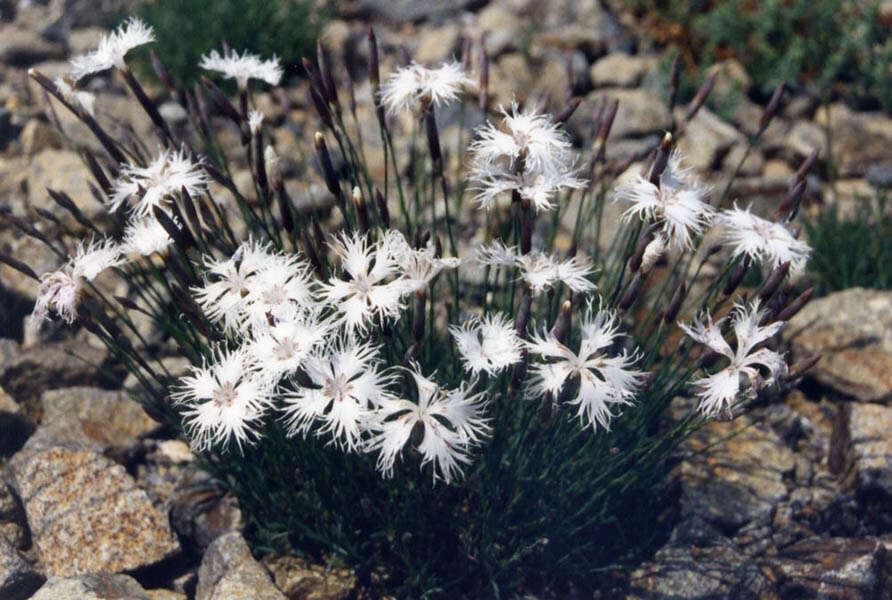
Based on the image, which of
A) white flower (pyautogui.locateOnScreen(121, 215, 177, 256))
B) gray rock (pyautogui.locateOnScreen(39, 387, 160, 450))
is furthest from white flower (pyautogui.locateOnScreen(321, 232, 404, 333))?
gray rock (pyautogui.locateOnScreen(39, 387, 160, 450))

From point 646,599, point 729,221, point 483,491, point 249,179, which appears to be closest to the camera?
point 729,221

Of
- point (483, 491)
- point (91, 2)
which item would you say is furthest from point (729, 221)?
point (91, 2)

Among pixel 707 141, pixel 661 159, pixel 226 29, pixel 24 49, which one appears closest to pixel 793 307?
pixel 661 159

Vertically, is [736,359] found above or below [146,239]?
below

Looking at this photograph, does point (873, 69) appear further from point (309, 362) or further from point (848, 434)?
point (309, 362)

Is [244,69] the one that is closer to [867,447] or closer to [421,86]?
[421,86]

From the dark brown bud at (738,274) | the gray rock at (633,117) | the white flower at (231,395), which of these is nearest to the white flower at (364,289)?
the white flower at (231,395)
